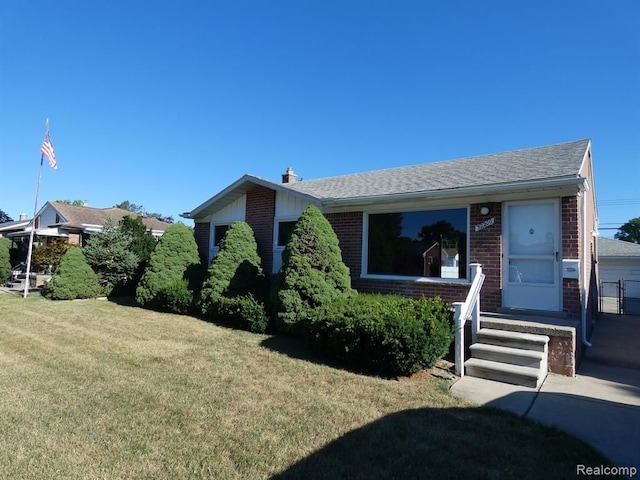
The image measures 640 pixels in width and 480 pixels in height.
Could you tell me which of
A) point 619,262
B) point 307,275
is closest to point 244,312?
point 307,275

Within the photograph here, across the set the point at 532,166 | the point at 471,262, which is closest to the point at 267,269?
the point at 471,262

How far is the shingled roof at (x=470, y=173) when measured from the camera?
724 centimetres

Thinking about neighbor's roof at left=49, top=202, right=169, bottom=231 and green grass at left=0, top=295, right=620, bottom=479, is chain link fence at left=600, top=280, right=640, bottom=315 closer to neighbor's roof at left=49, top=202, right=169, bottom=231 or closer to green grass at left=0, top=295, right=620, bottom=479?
green grass at left=0, top=295, right=620, bottom=479

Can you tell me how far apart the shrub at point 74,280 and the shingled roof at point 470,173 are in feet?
27.7

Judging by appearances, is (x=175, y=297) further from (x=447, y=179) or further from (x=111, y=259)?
(x=447, y=179)

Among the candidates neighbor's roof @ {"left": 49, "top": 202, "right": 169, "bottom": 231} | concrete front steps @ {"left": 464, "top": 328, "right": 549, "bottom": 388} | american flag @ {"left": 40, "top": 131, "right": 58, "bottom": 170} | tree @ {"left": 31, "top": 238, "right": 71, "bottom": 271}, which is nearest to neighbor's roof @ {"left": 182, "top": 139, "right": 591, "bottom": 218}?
concrete front steps @ {"left": 464, "top": 328, "right": 549, "bottom": 388}

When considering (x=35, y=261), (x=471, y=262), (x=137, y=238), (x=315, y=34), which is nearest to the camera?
(x=471, y=262)

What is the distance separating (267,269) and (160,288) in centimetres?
313

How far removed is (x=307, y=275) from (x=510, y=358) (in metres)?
3.83

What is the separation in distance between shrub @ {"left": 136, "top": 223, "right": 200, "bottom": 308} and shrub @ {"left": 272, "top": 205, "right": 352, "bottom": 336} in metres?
4.84

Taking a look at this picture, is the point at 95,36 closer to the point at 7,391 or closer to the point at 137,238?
the point at 137,238

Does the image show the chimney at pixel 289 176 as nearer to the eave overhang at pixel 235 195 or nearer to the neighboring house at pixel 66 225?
the eave overhang at pixel 235 195

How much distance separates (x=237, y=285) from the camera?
366 inches

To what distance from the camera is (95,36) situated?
1077 centimetres
